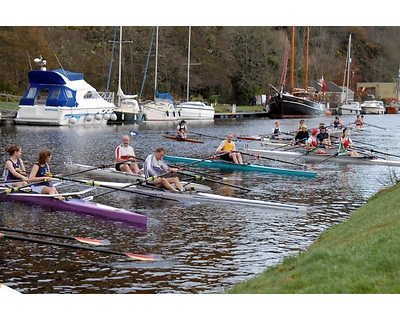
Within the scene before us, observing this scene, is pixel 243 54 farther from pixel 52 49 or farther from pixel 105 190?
pixel 105 190

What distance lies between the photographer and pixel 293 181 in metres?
22.6

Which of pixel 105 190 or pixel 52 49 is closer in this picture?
pixel 105 190

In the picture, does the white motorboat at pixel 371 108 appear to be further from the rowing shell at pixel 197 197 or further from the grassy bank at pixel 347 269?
the grassy bank at pixel 347 269

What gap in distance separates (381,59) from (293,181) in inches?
3035

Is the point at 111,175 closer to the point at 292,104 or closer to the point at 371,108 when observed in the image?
the point at 292,104

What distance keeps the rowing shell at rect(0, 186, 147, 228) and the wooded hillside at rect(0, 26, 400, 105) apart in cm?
3845

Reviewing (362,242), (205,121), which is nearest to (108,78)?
(205,121)

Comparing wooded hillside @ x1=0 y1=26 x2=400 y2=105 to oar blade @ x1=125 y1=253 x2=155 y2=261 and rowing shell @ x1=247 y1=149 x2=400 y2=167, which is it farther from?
oar blade @ x1=125 y1=253 x2=155 y2=261

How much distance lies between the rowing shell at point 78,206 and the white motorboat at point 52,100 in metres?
32.1

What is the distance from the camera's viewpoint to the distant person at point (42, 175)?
53.6 ft

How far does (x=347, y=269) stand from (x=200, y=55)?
7079 cm

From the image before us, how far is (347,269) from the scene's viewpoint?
27.5ft

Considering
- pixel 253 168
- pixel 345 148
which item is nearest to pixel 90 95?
pixel 345 148

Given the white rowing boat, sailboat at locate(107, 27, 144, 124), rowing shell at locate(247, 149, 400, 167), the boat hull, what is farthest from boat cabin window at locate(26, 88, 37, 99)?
the boat hull
